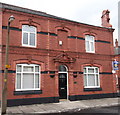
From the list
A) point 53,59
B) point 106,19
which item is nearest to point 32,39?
point 53,59

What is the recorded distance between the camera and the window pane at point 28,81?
12220 millimetres

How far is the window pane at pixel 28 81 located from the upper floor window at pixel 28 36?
8.29ft

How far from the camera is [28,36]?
12.9 metres

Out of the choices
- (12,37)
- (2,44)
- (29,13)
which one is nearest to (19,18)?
(29,13)

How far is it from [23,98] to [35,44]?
455cm

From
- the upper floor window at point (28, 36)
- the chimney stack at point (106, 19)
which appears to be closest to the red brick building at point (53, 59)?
the upper floor window at point (28, 36)

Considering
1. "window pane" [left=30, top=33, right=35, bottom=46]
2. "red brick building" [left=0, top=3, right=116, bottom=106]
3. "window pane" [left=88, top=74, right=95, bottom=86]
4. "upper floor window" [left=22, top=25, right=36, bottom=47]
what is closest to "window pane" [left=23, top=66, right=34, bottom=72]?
"red brick building" [left=0, top=3, right=116, bottom=106]

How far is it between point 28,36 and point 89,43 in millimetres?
6483

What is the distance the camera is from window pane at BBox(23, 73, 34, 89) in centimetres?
1222

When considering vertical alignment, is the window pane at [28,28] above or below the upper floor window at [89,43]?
above

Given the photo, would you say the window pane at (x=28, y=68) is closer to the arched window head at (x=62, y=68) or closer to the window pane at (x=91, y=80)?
the arched window head at (x=62, y=68)

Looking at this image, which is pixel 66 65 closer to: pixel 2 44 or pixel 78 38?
pixel 78 38

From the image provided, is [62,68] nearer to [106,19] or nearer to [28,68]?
[28,68]

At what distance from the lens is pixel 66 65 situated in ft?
45.9
